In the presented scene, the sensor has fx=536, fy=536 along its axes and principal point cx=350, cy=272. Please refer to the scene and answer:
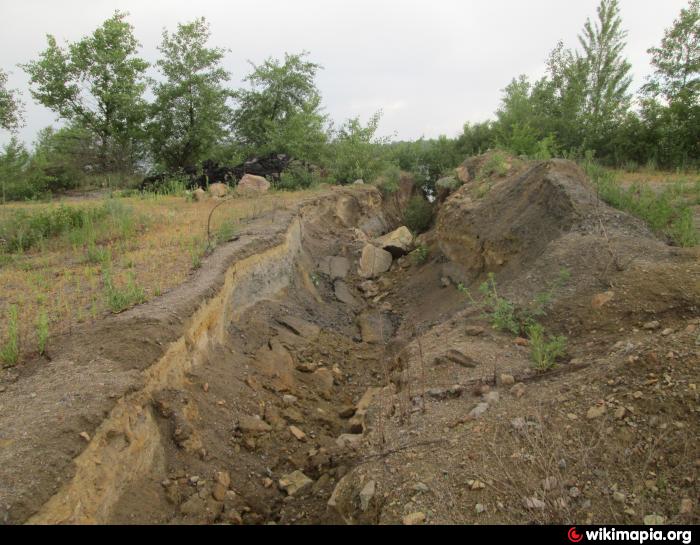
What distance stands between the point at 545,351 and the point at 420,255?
19.8 ft

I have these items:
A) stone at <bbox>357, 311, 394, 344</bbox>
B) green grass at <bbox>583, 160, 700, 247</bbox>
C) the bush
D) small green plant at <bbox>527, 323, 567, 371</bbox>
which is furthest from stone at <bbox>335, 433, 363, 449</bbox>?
Result: the bush

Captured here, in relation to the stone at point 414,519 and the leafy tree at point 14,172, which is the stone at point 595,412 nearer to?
the stone at point 414,519

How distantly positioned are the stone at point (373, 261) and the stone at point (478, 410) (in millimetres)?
6494

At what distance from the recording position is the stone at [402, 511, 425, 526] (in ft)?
10.0

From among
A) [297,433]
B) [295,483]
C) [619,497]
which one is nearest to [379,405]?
[297,433]

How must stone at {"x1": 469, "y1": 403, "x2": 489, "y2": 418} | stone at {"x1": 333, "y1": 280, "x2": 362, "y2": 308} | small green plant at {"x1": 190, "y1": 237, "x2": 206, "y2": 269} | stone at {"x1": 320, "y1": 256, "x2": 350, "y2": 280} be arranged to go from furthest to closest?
stone at {"x1": 320, "y1": 256, "x2": 350, "y2": 280}, stone at {"x1": 333, "y1": 280, "x2": 362, "y2": 308}, small green plant at {"x1": 190, "y1": 237, "x2": 206, "y2": 269}, stone at {"x1": 469, "y1": 403, "x2": 489, "y2": 418}

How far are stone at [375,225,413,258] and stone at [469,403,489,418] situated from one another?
7.50m

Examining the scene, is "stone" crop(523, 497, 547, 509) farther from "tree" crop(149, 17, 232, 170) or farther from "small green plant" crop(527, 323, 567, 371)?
"tree" crop(149, 17, 232, 170)

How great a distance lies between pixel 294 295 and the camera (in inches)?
324

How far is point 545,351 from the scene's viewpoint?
4.57 metres

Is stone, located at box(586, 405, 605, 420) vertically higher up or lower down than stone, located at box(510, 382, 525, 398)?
higher up

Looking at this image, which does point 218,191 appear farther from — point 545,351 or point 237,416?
point 545,351

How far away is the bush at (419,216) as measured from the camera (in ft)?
44.2
